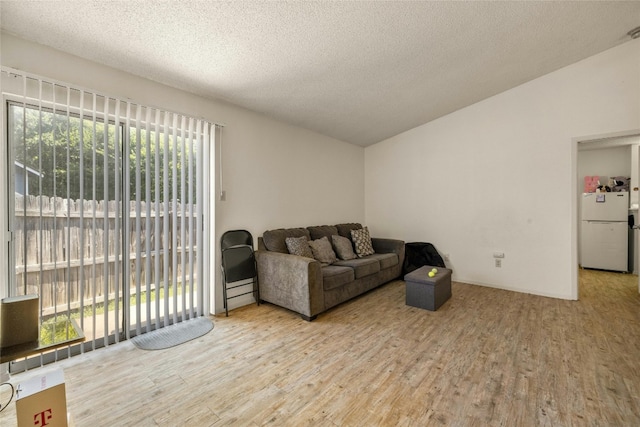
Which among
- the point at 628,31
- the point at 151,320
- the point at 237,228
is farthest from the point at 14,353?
the point at 628,31

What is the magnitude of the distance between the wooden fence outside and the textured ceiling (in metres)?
1.27

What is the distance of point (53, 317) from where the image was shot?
210 cm

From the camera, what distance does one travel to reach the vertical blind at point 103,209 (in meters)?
1.99

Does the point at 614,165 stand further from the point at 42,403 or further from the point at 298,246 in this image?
the point at 42,403

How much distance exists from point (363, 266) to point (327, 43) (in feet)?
8.44

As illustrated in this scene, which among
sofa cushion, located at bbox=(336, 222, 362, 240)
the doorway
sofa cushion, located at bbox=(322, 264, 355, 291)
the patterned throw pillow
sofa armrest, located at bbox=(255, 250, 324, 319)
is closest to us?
sofa armrest, located at bbox=(255, 250, 324, 319)

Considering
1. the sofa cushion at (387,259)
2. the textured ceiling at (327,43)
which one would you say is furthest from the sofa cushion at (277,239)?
the textured ceiling at (327,43)

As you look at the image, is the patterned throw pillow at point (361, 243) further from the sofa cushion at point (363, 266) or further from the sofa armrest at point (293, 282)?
the sofa armrest at point (293, 282)

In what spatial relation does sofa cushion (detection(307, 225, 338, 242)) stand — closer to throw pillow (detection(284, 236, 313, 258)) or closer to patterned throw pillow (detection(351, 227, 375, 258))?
patterned throw pillow (detection(351, 227, 375, 258))

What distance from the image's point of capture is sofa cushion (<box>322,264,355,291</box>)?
10.1 feet

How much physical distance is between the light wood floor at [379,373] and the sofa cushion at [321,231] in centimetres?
136

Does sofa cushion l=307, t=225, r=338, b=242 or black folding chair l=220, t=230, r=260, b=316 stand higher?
sofa cushion l=307, t=225, r=338, b=242

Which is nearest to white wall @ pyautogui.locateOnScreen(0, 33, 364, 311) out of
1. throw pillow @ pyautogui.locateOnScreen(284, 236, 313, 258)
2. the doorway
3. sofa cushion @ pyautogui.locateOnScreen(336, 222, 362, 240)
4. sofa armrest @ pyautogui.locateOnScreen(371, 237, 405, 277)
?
sofa cushion @ pyautogui.locateOnScreen(336, 222, 362, 240)

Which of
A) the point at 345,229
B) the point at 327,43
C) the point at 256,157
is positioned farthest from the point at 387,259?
the point at 327,43
